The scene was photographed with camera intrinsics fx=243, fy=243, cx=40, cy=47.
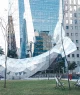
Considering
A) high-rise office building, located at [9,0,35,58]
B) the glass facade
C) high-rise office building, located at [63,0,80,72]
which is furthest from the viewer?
high-rise office building, located at [9,0,35,58]

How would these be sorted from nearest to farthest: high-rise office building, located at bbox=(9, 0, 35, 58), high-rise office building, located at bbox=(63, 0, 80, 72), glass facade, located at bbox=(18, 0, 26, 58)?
high-rise office building, located at bbox=(63, 0, 80, 72), glass facade, located at bbox=(18, 0, 26, 58), high-rise office building, located at bbox=(9, 0, 35, 58)

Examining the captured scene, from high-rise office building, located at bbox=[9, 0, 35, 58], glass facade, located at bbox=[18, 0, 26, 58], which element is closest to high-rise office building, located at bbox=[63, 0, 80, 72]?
high-rise office building, located at bbox=[9, 0, 35, 58]

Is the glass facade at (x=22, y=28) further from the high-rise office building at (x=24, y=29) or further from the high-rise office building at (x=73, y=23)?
the high-rise office building at (x=73, y=23)

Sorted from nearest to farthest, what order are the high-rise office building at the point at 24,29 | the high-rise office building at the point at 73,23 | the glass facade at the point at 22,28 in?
the high-rise office building at the point at 73,23
the glass facade at the point at 22,28
the high-rise office building at the point at 24,29

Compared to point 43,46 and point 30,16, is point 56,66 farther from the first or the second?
point 30,16

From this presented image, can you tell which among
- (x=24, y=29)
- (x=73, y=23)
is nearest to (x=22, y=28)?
(x=24, y=29)

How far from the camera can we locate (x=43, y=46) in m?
102

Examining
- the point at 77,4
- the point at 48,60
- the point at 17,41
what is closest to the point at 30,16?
the point at 17,41

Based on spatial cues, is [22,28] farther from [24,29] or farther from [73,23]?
[73,23]

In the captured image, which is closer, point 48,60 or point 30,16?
point 48,60

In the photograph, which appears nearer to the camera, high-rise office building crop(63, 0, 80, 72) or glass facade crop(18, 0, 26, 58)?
high-rise office building crop(63, 0, 80, 72)

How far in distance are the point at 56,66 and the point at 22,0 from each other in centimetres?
3578

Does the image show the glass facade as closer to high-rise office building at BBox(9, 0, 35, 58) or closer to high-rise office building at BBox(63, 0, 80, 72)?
high-rise office building at BBox(9, 0, 35, 58)

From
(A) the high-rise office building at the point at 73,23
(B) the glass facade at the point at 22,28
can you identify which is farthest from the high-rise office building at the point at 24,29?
(A) the high-rise office building at the point at 73,23
